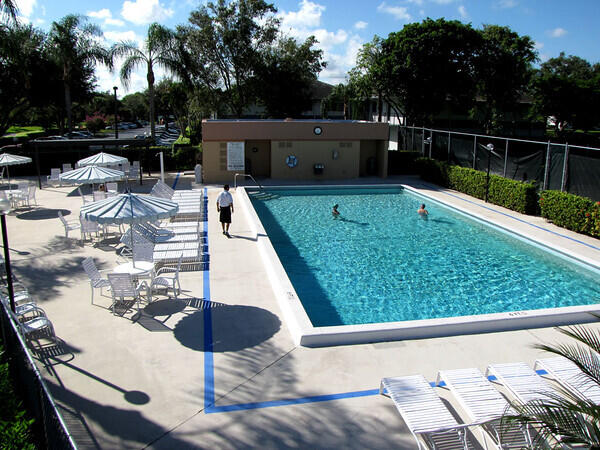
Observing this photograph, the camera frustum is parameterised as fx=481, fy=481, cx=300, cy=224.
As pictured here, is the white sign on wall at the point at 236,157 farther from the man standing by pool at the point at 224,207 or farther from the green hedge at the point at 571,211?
the green hedge at the point at 571,211

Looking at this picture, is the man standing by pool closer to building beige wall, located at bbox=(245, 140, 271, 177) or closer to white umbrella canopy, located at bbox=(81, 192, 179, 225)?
white umbrella canopy, located at bbox=(81, 192, 179, 225)

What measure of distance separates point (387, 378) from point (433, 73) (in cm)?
3034

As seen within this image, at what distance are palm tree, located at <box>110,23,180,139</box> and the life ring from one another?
9.13 m

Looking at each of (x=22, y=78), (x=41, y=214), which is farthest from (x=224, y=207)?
(x=22, y=78)

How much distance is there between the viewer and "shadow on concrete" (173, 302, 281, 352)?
26.0ft

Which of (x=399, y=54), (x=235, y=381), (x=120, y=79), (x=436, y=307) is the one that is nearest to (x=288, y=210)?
(x=436, y=307)

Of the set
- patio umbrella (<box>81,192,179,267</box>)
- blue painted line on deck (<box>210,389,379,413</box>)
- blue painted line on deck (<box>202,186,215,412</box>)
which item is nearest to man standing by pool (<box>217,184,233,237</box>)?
blue painted line on deck (<box>202,186,215,412</box>)

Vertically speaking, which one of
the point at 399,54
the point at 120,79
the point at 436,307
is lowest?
the point at 436,307

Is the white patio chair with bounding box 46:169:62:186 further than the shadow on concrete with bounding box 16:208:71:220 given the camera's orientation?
Yes

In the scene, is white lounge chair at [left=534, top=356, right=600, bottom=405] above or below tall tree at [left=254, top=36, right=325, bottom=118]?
below

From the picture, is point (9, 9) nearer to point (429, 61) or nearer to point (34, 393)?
point (34, 393)

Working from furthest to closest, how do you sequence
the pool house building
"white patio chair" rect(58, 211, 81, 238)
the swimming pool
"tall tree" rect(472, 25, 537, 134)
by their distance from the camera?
"tall tree" rect(472, 25, 537, 134) → the pool house building → "white patio chair" rect(58, 211, 81, 238) → the swimming pool

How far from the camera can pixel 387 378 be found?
Answer: 6516mm

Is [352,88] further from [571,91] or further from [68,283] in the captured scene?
[68,283]
